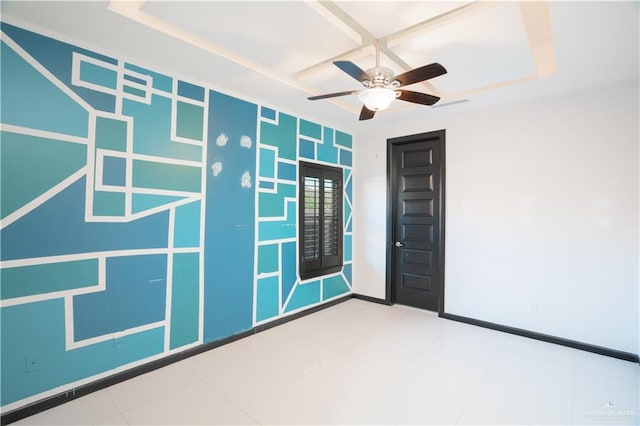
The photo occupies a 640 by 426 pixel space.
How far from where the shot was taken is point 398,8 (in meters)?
2.10

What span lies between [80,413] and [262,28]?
10.4 feet

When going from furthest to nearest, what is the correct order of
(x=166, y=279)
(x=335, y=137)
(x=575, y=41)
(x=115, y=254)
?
(x=335, y=137)
(x=166, y=279)
(x=115, y=254)
(x=575, y=41)

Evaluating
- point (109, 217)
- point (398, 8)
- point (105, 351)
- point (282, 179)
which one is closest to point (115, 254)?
point (109, 217)

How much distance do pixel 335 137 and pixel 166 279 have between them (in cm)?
318

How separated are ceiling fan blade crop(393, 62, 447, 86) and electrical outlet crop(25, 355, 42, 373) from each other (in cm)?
334

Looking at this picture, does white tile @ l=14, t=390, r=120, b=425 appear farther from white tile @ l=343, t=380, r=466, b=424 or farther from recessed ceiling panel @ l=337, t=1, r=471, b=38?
recessed ceiling panel @ l=337, t=1, r=471, b=38

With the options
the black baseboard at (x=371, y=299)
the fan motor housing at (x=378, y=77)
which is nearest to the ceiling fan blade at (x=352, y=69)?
the fan motor housing at (x=378, y=77)

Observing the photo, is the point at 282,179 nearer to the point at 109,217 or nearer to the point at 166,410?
the point at 109,217

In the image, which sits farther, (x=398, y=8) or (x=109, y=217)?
(x=109, y=217)

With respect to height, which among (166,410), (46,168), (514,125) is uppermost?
(514,125)

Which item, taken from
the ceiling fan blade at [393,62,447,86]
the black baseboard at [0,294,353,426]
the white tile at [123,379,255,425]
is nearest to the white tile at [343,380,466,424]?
the white tile at [123,379,255,425]

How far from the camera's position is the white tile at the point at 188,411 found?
212cm

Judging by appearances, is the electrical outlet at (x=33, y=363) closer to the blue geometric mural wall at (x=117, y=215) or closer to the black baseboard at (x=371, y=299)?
the blue geometric mural wall at (x=117, y=215)

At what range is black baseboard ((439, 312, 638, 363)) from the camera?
9.94 ft
